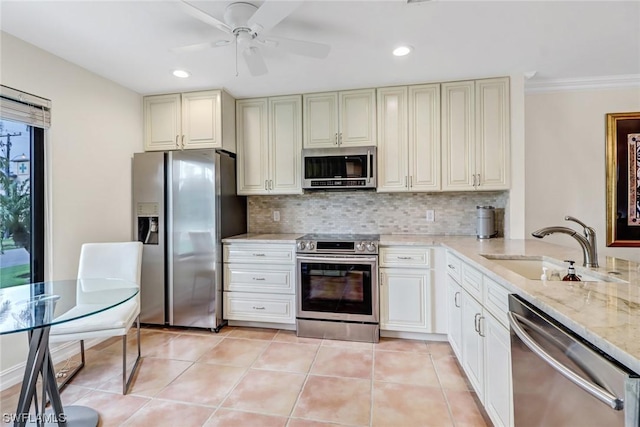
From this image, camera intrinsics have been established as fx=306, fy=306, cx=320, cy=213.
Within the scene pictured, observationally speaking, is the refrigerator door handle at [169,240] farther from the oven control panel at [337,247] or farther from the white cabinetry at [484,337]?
the white cabinetry at [484,337]

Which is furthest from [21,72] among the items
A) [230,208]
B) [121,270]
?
[230,208]

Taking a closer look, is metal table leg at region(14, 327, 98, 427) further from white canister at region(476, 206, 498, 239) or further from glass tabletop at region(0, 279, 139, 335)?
white canister at region(476, 206, 498, 239)

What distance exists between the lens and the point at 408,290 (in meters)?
2.69

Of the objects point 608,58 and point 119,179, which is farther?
point 119,179

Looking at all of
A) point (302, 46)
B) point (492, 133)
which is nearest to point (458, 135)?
point (492, 133)

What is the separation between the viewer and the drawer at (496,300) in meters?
1.38

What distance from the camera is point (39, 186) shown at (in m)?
2.28

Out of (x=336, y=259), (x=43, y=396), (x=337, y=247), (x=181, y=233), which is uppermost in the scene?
(x=181, y=233)

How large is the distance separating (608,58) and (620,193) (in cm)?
121

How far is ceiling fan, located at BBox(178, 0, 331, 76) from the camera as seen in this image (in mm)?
1528

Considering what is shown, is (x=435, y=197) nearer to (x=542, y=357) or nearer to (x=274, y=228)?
(x=274, y=228)

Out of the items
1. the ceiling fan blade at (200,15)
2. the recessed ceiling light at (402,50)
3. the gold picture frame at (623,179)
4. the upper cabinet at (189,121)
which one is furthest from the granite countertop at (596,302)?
the upper cabinet at (189,121)

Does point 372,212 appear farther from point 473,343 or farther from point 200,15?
point 200,15

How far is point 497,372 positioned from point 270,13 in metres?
2.09
